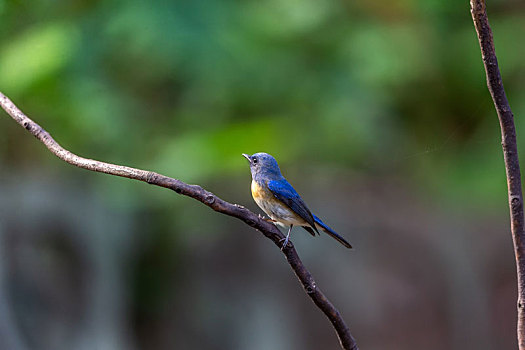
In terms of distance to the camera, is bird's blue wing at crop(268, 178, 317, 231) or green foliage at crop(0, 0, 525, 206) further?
green foliage at crop(0, 0, 525, 206)

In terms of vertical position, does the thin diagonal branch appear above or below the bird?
below

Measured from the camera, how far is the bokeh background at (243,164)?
303cm

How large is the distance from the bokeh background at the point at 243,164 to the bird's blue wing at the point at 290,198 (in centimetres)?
140

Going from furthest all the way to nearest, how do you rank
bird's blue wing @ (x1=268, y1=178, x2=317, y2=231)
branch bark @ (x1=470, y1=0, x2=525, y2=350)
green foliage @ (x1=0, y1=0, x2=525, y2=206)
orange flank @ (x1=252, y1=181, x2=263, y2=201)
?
green foliage @ (x1=0, y1=0, x2=525, y2=206) → orange flank @ (x1=252, y1=181, x2=263, y2=201) → bird's blue wing @ (x1=268, y1=178, x2=317, y2=231) → branch bark @ (x1=470, y1=0, x2=525, y2=350)

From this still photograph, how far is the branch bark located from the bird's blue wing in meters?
0.57

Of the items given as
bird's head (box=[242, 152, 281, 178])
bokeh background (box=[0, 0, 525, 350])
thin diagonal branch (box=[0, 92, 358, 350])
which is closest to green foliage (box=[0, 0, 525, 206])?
bokeh background (box=[0, 0, 525, 350])

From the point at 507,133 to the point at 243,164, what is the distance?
221 cm

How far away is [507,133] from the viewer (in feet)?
2.34

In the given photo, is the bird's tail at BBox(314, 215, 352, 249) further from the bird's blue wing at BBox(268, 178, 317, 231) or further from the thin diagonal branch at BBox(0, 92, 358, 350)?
the thin diagonal branch at BBox(0, 92, 358, 350)

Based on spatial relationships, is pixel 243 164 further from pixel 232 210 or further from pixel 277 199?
pixel 232 210

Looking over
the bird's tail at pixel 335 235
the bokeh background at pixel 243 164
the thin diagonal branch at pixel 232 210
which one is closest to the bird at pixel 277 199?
the bird's tail at pixel 335 235

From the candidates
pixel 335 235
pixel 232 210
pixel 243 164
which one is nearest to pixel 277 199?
pixel 335 235

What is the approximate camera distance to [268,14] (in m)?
3.15

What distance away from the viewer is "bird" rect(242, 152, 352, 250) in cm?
132
